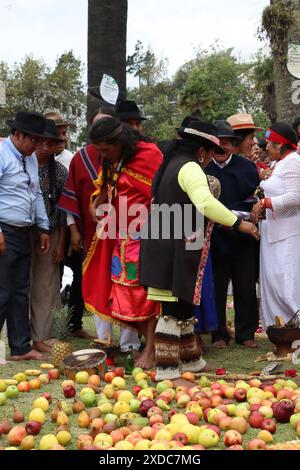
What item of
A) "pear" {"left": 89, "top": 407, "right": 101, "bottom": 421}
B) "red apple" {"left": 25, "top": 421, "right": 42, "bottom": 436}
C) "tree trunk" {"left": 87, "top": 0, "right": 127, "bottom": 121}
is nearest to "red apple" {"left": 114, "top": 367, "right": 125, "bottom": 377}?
"pear" {"left": 89, "top": 407, "right": 101, "bottom": 421}

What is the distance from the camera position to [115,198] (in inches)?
241

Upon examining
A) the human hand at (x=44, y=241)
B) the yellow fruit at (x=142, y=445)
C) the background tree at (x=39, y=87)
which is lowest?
the yellow fruit at (x=142, y=445)

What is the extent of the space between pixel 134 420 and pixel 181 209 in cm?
164

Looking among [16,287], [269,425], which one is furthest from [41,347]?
[269,425]

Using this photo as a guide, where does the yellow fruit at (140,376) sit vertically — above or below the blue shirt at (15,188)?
below

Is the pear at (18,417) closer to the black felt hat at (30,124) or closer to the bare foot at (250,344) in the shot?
the black felt hat at (30,124)

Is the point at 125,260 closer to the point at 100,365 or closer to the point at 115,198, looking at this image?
the point at 115,198

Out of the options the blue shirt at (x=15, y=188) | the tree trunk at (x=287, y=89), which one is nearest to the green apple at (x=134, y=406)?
the blue shirt at (x=15, y=188)

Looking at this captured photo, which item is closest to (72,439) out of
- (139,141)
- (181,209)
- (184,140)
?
(181,209)

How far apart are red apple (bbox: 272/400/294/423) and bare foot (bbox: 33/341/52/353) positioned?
9.45ft

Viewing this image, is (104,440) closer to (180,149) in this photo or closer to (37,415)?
(37,415)

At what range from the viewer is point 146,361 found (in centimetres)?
593

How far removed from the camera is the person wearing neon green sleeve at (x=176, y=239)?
206 inches

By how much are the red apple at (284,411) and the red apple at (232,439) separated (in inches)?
19.7
